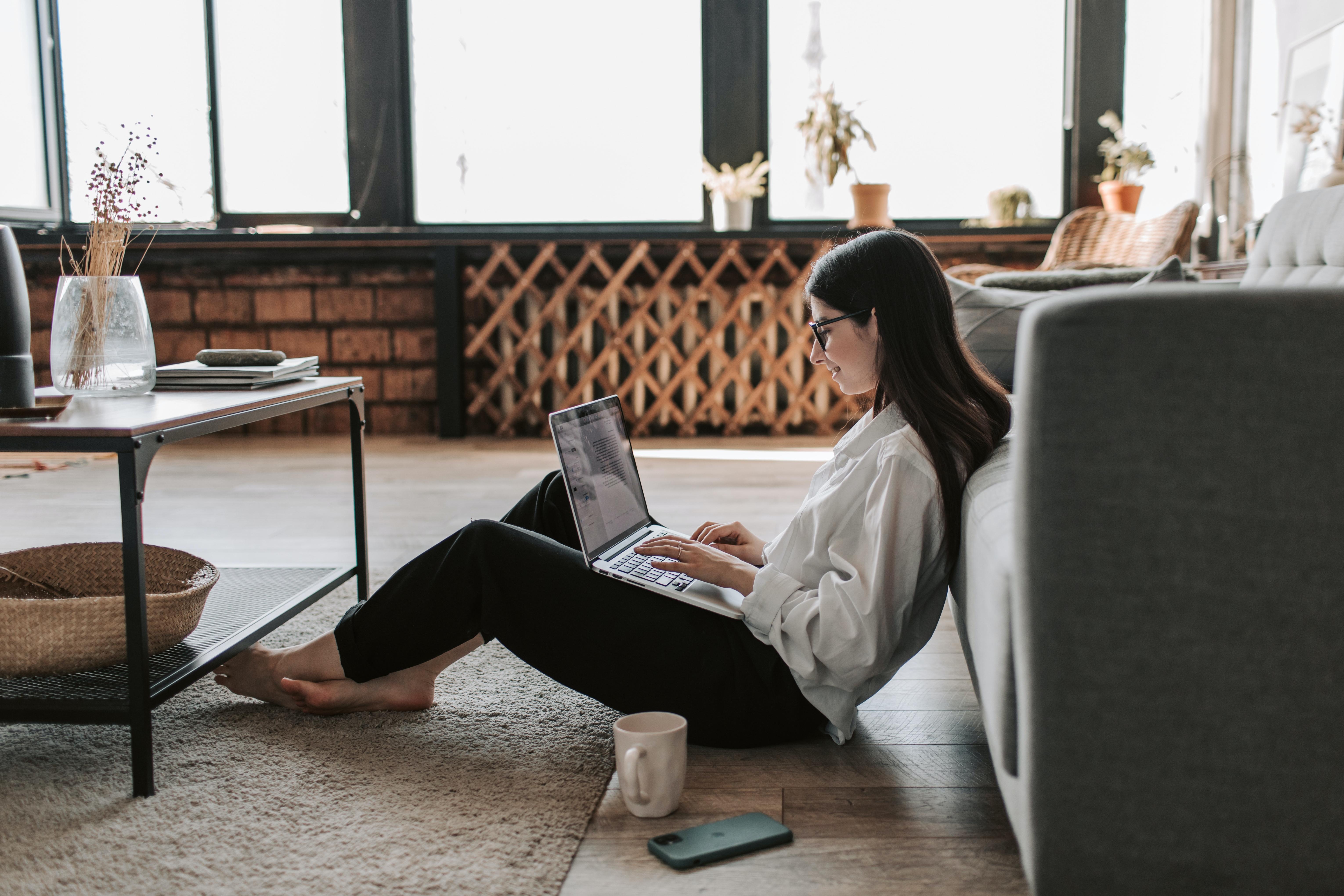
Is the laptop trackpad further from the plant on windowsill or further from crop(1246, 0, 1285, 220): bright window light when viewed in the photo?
crop(1246, 0, 1285, 220): bright window light

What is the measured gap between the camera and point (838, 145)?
3.83 m

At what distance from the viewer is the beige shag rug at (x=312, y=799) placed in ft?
3.06

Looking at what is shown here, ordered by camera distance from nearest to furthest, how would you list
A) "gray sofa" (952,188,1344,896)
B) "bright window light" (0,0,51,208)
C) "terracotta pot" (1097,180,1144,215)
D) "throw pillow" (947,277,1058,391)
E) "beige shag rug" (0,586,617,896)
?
"gray sofa" (952,188,1344,896) < "beige shag rug" (0,586,617,896) < "throw pillow" (947,277,1058,391) < "terracotta pot" (1097,180,1144,215) < "bright window light" (0,0,51,208)

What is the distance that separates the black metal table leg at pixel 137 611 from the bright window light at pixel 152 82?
3353 millimetres

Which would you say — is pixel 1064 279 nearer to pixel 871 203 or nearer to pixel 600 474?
pixel 600 474

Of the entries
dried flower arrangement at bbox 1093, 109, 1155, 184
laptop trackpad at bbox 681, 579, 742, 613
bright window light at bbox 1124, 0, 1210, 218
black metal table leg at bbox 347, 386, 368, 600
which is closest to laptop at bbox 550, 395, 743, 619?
laptop trackpad at bbox 681, 579, 742, 613

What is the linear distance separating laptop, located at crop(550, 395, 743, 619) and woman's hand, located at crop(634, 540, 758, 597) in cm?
2

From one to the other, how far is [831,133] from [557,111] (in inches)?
41.5

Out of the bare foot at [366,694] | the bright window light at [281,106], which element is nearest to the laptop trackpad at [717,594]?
the bare foot at [366,694]

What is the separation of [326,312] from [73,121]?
1.22 meters

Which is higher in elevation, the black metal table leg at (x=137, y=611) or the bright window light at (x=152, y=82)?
the bright window light at (x=152, y=82)

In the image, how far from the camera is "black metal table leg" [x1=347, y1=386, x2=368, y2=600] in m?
1.67

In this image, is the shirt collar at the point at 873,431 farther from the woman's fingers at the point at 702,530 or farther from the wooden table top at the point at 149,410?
the wooden table top at the point at 149,410

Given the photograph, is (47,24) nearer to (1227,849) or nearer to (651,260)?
(651,260)
